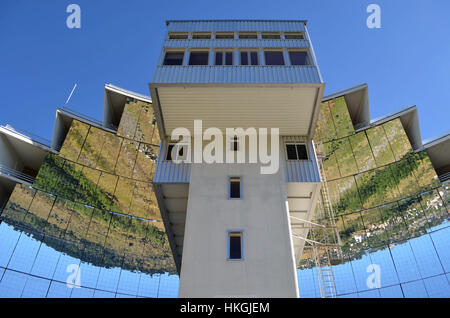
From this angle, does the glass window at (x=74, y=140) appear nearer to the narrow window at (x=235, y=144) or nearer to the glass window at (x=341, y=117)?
the narrow window at (x=235, y=144)

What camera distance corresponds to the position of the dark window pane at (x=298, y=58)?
20031mm

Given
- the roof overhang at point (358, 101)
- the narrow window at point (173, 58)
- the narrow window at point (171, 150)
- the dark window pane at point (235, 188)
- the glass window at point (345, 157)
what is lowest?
the dark window pane at point (235, 188)

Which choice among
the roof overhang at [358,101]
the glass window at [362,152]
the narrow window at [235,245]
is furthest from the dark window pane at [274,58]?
Answer: the glass window at [362,152]

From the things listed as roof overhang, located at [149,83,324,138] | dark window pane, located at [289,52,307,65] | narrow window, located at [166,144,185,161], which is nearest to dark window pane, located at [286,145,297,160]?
roof overhang, located at [149,83,324,138]

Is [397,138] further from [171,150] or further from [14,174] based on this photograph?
[14,174]

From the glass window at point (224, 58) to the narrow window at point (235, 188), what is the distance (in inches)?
288

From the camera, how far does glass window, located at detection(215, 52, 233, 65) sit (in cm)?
2005

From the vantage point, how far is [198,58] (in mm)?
20297

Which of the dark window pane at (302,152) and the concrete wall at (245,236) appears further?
the dark window pane at (302,152)

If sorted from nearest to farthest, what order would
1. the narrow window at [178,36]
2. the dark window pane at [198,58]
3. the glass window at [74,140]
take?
the dark window pane at [198,58] → the narrow window at [178,36] → the glass window at [74,140]

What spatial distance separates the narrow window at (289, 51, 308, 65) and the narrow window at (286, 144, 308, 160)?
518 cm

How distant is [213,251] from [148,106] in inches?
793

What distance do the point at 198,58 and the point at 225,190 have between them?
8621 millimetres

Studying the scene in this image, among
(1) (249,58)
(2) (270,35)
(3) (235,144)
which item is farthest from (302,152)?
(2) (270,35)
